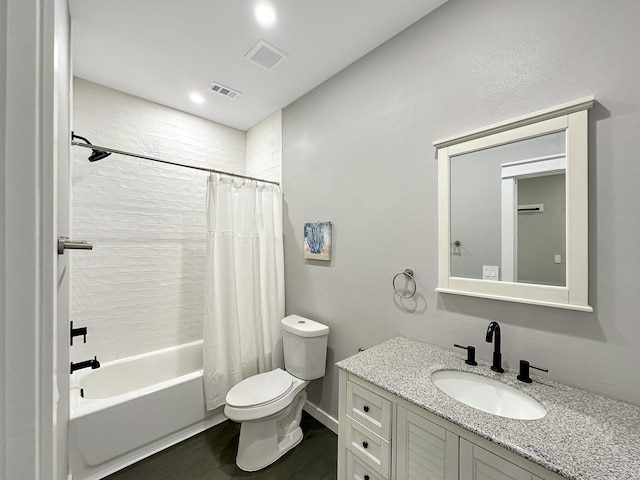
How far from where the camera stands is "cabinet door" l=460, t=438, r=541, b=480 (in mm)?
833

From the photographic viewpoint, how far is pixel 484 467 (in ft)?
2.93

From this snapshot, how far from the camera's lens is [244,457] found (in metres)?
1.75

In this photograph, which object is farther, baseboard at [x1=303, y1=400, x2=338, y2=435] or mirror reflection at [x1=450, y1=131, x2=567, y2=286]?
baseboard at [x1=303, y1=400, x2=338, y2=435]

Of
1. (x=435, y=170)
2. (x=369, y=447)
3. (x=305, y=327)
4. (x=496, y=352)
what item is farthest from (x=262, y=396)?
(x=435, y=170)

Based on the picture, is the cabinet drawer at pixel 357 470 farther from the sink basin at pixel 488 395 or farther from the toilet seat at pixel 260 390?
the toilet seat at pixel 260 390

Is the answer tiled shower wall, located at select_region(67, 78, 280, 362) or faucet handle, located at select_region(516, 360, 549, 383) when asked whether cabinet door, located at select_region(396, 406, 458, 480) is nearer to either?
faucet handle, located at select_region(516, 360, 549, 383)

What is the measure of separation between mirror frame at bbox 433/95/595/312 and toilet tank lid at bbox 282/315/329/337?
1063 millimetres

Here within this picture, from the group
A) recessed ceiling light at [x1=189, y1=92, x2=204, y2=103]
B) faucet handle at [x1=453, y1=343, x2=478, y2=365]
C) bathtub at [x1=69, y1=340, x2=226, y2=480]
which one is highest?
recessed ceiling light at [x1=189, y1=92, x2=204, y2=103]

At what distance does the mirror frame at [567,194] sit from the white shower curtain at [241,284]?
5.27 feet

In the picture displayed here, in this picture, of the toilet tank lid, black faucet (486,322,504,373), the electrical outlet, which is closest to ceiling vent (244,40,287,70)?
the electrical outlet

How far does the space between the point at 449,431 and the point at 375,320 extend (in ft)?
2.92

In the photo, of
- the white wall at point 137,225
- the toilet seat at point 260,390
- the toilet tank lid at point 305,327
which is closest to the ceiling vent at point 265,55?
the white wall at point 137,225
